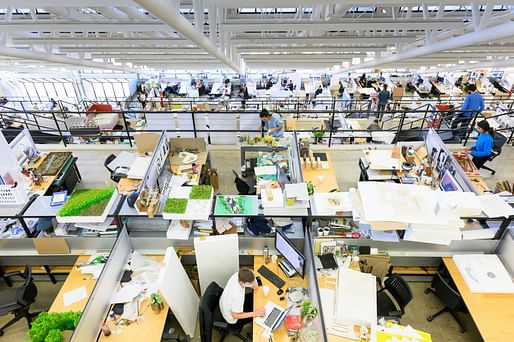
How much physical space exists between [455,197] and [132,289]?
131 inches

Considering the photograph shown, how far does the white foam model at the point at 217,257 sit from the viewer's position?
125 inches

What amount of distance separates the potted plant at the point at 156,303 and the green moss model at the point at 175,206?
2.79 ft

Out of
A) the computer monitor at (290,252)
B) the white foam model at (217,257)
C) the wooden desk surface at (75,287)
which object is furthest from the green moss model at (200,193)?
the wooden desk surface at (75,287)

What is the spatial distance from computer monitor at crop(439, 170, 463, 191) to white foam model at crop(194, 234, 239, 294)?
2818 millimetres

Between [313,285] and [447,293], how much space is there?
1544 millimetres

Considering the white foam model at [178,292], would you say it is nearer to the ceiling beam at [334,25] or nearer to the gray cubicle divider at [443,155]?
the gray cubicle divider at [443,155]

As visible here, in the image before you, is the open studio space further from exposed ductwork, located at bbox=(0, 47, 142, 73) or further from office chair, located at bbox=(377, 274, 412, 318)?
exposed ductwork, located at bbox=(0, 47, 142, 73)

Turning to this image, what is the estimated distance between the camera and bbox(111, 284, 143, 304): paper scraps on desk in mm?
3100

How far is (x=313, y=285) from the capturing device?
9.80 ft

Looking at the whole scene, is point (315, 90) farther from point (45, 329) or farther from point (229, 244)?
point (45, 329)

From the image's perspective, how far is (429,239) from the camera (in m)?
2.77

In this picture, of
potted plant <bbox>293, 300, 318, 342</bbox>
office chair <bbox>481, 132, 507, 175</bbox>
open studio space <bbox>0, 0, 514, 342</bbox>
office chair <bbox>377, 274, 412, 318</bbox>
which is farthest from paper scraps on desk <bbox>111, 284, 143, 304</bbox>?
office chair <bbox>481, 132, 507, 175</bbox>

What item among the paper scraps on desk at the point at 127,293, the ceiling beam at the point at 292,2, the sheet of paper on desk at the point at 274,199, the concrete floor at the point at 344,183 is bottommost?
the concrete floor at the point at 344,183

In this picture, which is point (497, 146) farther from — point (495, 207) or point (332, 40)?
point (332, 40)
